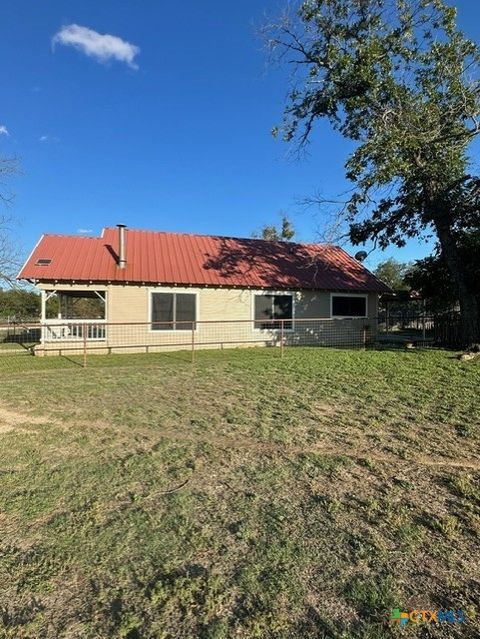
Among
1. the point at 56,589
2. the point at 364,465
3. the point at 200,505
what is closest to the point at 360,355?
the point at 364,465

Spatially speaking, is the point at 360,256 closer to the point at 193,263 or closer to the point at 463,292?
the point at 463,292

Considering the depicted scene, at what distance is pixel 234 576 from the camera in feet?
8.70

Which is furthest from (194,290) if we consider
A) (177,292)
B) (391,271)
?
(391,271)

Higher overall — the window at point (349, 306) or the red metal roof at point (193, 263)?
the red metal roof at point (193, 263)

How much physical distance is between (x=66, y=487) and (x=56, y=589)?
1.42 meters

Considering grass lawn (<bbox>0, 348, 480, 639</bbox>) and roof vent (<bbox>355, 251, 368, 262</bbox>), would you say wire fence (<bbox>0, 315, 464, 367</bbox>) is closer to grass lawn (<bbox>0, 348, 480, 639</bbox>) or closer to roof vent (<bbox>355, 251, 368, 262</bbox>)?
roof vent (<bbox>355, 251, 368, 262</bbox>)

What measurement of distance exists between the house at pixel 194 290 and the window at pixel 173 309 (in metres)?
0.04

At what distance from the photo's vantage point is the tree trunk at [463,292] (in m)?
13.9

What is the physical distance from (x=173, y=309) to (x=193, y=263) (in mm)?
2116

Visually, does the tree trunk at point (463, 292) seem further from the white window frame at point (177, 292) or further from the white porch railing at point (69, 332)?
the white porch railing at point (69, 332)

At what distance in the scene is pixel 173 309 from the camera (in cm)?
1627

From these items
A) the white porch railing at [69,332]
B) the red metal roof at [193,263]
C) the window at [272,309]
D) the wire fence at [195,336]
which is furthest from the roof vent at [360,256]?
the white porch railing at [69,332]

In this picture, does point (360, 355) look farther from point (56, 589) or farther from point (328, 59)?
point (56, 589)

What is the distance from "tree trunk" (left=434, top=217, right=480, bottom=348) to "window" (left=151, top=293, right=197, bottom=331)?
845 cm
